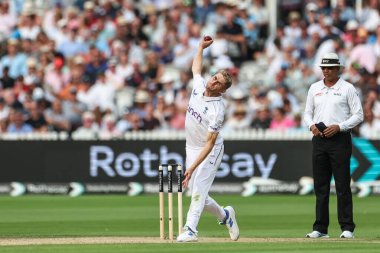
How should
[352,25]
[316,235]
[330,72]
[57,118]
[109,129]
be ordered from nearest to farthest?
1. [330,72]
2. [316,235]
3. [109,129]
4. [57,118]
5. [352,25]

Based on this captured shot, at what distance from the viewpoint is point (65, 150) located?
21.7 meters

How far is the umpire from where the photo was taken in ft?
43.9

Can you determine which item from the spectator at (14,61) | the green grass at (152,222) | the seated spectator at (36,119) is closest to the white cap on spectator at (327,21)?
the green grass at (152,222)

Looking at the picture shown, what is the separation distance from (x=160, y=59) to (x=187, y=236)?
42.1ft

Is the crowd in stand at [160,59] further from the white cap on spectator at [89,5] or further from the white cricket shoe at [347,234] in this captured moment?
the white cricket shoe at [347,234]

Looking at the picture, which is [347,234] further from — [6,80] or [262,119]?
[6,80]

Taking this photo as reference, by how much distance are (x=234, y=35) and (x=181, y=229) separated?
1257 cm

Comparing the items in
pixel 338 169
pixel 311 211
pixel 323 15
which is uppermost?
pixel 323 15

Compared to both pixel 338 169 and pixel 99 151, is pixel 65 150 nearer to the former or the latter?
pixel 99 151

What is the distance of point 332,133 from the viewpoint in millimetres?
13312

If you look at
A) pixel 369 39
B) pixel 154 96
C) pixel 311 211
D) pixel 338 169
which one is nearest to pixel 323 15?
pixel 369 39

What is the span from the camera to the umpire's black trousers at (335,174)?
44.2 feet

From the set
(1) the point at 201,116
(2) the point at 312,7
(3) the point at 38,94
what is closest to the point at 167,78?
(3) the point at 38,94

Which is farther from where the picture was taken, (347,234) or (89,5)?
(89,5)
